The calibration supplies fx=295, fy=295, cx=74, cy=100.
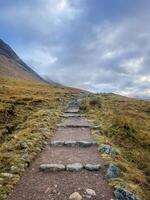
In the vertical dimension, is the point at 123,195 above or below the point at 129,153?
below

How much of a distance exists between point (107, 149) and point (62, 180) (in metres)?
3.98

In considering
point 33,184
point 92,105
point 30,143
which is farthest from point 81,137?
point 92,105

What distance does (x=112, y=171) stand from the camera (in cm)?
1116

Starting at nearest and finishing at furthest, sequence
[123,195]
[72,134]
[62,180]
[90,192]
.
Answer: [123,195] < [90,192] < [62,180] < [72,134]

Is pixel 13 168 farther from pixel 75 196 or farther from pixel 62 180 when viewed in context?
pixel 75 196

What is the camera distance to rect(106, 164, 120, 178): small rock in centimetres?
1089

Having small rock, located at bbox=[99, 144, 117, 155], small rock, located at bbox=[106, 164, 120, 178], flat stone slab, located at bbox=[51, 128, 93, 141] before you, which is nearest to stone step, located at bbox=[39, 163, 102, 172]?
small rock, located at bbox=[106, 164, 120, 178]

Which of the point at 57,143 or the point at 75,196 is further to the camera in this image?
the point at 57,143

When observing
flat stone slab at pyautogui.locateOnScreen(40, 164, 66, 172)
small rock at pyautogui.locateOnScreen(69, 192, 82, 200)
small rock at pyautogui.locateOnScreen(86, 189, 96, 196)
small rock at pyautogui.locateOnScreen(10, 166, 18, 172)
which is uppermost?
flat stone slab at pyautogui.locateOnScreen(40, 164, 66, 172)

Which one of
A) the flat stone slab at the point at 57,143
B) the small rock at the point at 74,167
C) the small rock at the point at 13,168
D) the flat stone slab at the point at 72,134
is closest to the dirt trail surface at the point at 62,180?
the small rock at the point at 74,167

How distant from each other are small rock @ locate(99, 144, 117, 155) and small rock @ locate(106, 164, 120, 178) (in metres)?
2.06

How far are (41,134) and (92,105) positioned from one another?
17.4 metres

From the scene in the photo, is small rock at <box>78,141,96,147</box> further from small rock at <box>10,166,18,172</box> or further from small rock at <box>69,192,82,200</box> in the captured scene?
small rock at <box>69,192,82,200</box>

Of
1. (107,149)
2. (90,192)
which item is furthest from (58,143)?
(90,192)
